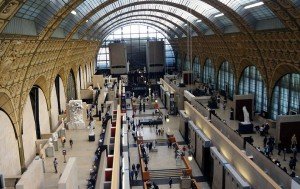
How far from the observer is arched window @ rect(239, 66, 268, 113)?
3647 cm

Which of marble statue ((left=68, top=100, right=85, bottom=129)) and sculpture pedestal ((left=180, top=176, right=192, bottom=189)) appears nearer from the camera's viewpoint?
sculpture pedestal ((left=180, top=176, right=192, bottom=189))

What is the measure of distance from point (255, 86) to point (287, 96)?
7.30m

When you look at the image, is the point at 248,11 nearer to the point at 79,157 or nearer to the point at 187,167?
the point at 187,167

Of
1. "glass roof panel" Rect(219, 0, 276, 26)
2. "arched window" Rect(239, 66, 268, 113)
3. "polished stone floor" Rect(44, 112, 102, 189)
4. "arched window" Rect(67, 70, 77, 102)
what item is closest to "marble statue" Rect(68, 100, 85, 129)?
"polished stone floor" Rect(44, 112, 102, 189)

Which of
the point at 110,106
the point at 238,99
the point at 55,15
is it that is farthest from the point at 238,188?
the point at 110,106

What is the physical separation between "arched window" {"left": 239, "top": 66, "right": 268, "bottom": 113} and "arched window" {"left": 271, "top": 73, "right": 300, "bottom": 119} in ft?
7.05

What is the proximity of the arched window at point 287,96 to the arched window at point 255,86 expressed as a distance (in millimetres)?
2148

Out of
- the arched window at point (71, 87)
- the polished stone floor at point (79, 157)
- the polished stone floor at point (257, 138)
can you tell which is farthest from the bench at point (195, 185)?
the arched window at point (71, 87)

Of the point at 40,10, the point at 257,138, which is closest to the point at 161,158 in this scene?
the point at 257,138

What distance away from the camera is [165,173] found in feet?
95.8

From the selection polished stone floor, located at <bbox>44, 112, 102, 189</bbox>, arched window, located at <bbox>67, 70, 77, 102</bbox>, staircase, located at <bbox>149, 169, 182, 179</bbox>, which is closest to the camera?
polished stone floor, located at <bbox>44, 112, 102, 189</bbox>

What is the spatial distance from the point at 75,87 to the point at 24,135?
2382cm

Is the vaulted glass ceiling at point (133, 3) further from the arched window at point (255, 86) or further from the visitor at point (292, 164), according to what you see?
the visitor at point (292, 164)

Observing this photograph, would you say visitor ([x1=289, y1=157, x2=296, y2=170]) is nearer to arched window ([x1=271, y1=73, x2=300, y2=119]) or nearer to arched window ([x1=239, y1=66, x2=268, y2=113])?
A: arched window ([x1=271, y1=73, x2=300, y2=119])
